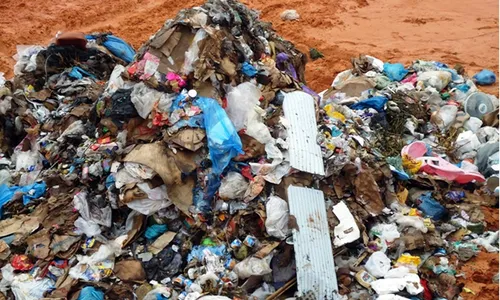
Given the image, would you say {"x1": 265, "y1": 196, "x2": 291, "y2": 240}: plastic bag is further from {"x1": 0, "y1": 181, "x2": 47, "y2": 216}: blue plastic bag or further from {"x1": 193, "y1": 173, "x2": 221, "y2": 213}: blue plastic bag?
{"x1": 0, "y1": 181, "x2": 47, "y2": 216}: blue plastic bag

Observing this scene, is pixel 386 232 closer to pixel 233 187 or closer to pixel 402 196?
pixel 402 196

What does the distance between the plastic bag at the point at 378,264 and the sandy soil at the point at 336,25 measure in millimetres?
3662

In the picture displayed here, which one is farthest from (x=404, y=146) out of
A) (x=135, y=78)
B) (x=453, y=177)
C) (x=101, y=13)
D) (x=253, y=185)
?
(x=101, y=13)

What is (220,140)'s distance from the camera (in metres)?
4.32

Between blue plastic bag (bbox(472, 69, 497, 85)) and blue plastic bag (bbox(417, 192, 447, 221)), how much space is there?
3.16 m

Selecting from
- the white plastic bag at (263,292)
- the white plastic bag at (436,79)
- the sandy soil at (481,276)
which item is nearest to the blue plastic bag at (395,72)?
the white plastic bag at (436,79)

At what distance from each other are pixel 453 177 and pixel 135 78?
11.1 ft

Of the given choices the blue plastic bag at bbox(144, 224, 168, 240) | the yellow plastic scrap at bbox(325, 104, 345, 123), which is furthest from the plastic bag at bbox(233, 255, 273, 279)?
the yellow plastic scrap at bbox(325, 104, 345, 123)

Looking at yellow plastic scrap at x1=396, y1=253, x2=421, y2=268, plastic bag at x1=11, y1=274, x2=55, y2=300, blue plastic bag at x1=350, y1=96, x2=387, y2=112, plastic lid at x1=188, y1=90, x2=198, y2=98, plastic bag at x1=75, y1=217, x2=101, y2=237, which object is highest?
plastic lid at x1=188, y1=90, x2=198, y2=98

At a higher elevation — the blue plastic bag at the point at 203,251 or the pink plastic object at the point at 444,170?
the pink plastic object at the point at 444,170

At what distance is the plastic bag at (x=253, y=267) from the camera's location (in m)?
4.11

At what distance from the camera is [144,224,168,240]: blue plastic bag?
4.51 metres

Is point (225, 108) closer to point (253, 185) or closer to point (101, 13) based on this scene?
point (253, 185)

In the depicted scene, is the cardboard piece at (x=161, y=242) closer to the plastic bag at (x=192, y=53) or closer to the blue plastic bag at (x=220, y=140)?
the blue plastic bag at (x=220, y=140)
